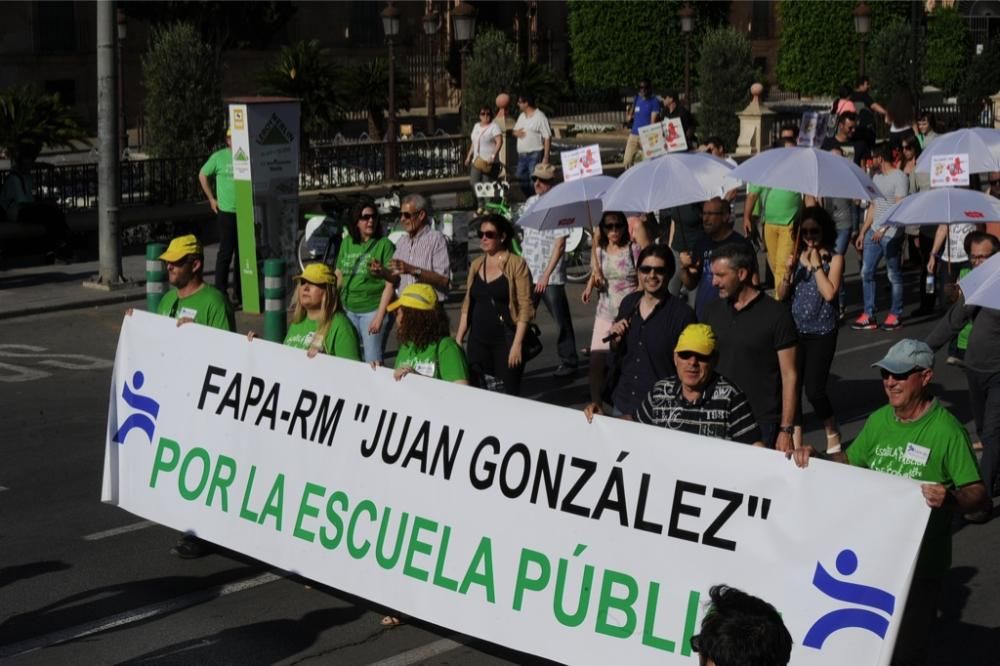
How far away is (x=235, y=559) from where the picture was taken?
9219 mm

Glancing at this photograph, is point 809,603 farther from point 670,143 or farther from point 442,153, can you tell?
point 442,153

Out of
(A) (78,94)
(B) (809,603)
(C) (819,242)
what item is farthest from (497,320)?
(A) (78,94)

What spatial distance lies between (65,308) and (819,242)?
930 centimetres

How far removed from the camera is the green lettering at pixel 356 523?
308 inches

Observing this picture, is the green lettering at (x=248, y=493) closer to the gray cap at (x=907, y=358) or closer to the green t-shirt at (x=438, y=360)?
the green t-shirt at (x=438, y=360)

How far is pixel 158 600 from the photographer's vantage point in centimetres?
855

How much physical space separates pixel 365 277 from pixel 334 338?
3110 millimetres

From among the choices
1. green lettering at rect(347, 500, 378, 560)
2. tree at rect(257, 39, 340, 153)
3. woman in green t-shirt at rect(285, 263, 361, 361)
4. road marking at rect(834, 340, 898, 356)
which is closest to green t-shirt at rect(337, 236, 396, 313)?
woman in green t-shirt at rect(285, 263, 361, 361)

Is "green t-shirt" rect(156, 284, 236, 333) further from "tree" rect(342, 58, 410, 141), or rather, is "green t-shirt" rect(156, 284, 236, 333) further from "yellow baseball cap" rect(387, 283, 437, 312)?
"tree" rect(342, 58, 410, 141)

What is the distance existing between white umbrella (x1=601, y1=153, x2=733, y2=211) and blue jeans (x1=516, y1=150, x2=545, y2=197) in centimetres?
1022

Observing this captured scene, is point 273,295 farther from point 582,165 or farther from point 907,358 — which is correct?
point 907,358

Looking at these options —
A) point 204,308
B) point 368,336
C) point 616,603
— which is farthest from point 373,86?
point 616,603

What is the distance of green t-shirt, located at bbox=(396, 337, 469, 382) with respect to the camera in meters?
8.38

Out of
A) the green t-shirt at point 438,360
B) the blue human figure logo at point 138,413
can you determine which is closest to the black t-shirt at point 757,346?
the green t-shirt at point 438,360
